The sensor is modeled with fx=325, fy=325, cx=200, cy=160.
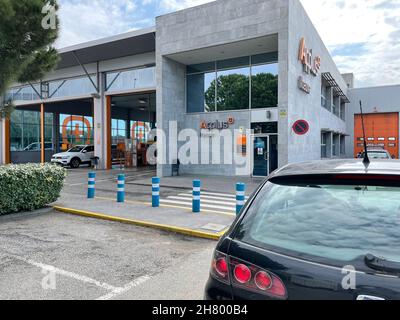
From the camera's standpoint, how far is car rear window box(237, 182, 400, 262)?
5.97 ft

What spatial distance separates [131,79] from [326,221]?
20583mm

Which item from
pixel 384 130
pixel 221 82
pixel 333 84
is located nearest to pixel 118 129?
pixel 221 82

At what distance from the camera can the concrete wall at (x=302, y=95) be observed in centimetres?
1412

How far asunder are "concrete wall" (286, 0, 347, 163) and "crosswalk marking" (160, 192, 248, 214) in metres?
4.35

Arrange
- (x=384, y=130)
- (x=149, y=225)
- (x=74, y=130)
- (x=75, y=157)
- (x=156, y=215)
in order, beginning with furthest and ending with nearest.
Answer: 1. (x=74, y=130)
2. (x=384, y=130)
3. (x=75, y=157)
4. (x=156, y=215)
5. (x=149, y=225)

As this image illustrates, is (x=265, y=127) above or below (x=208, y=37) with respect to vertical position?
below

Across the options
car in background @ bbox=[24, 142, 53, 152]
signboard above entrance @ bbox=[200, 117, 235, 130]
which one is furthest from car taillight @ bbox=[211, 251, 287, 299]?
car in background @ bbox=[24, 142, 53, 152]

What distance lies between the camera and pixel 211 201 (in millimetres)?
10344

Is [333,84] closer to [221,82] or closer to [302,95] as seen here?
[302,95]

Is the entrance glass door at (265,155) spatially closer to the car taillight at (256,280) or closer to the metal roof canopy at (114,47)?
the metal roof canopy at (114,47)

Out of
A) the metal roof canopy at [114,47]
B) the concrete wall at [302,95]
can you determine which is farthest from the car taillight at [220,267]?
the metal roof canopy at [114,47]

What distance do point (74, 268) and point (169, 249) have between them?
1.57 meters

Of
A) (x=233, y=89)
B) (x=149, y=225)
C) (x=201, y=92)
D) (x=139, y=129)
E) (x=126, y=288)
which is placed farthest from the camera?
(x=139, y=129)

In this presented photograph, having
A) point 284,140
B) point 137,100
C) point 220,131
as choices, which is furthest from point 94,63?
point 284,140
